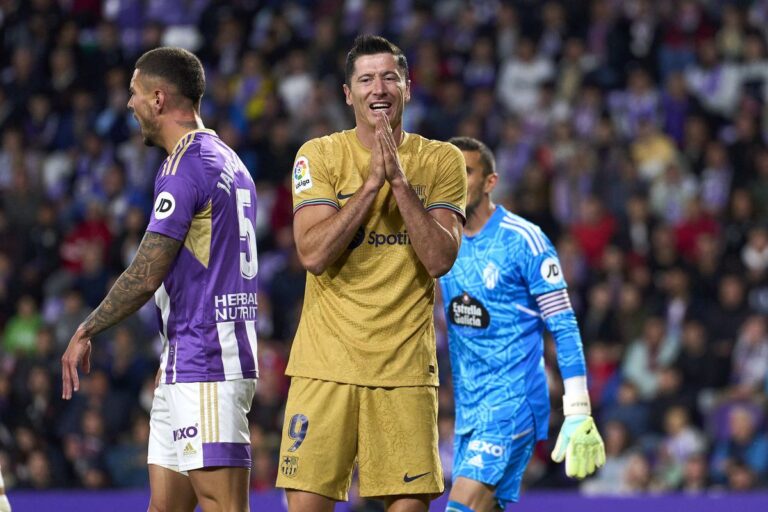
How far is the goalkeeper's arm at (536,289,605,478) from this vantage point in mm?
6672

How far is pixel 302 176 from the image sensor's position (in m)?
Result: 5.52

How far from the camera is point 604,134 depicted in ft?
49.0

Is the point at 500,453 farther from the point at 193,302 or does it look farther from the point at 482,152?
the point at 193,302

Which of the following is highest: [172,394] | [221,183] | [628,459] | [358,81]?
[358,81]

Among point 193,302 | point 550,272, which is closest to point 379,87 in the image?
point 193,302

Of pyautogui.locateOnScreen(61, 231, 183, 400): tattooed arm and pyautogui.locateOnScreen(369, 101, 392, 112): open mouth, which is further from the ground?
pyautogui.locateOnScreen(369, 101, 392, 112): open mouth

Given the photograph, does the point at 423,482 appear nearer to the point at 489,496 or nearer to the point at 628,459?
the point at 489,496

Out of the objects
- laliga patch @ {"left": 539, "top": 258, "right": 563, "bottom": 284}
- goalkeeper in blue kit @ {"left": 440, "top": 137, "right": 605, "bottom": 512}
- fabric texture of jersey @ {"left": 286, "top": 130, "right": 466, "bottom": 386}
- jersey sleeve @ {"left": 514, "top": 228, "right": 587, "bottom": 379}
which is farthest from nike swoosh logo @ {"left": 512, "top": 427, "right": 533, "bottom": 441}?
fabric texture of jersey @ {"left": 286, "top": 130, "right": 466, "bottom": 386}

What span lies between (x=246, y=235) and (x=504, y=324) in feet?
6.19

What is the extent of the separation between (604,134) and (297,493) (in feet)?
33.6

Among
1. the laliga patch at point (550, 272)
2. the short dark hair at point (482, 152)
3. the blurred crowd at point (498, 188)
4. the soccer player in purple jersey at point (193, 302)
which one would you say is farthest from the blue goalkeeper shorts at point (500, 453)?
the blurred crowd at point (498, 188)

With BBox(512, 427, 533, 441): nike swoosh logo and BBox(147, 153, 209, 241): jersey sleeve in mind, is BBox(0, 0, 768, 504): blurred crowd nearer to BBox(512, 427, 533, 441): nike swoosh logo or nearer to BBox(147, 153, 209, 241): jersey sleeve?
BBox(512, 427, 533, 441): nike swoosh logo

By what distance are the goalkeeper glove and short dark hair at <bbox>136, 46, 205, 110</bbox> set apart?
2.56m

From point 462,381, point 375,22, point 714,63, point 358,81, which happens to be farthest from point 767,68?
point 358,81
